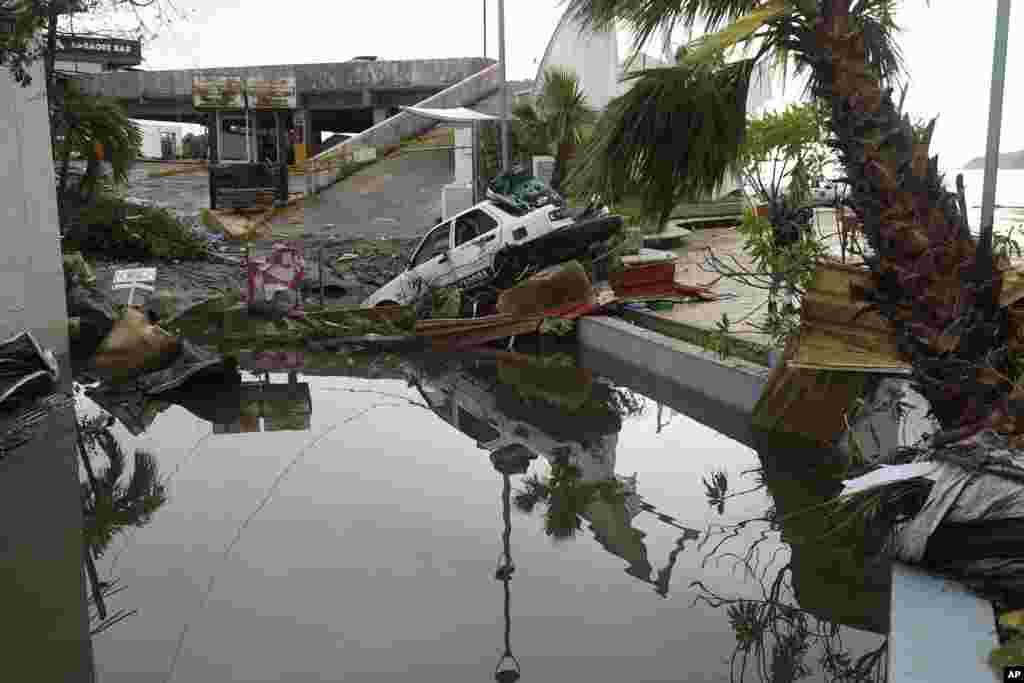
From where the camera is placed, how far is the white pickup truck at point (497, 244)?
47.8ft

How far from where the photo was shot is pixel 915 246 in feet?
17.3

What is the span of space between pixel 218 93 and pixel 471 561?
118 ft

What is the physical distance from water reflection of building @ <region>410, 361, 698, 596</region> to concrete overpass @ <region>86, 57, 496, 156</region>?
29766 millimetres

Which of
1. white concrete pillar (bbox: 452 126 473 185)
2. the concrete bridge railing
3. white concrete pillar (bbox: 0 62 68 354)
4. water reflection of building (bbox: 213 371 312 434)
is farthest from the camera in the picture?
the concrete bridge railing

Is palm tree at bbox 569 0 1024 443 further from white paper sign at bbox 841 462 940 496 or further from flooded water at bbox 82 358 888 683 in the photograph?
flooded water at bbox 82 358 888 683

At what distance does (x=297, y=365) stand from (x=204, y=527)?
22.7 feet

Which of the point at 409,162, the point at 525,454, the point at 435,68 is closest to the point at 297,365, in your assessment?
the point at 525,454

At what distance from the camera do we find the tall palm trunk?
5105 millimetres

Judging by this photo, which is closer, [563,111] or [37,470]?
[37,470]

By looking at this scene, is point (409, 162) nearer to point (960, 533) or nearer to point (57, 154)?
point (57, 154)

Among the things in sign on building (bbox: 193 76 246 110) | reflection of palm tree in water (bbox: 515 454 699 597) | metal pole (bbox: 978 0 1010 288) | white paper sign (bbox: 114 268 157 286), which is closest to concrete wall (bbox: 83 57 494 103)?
sign on building (bbox: 193 76 246 110)

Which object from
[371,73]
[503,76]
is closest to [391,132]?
[371,73]

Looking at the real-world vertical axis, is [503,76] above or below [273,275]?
above

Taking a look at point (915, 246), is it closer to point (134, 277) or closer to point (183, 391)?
Answer: point (183, 391)
